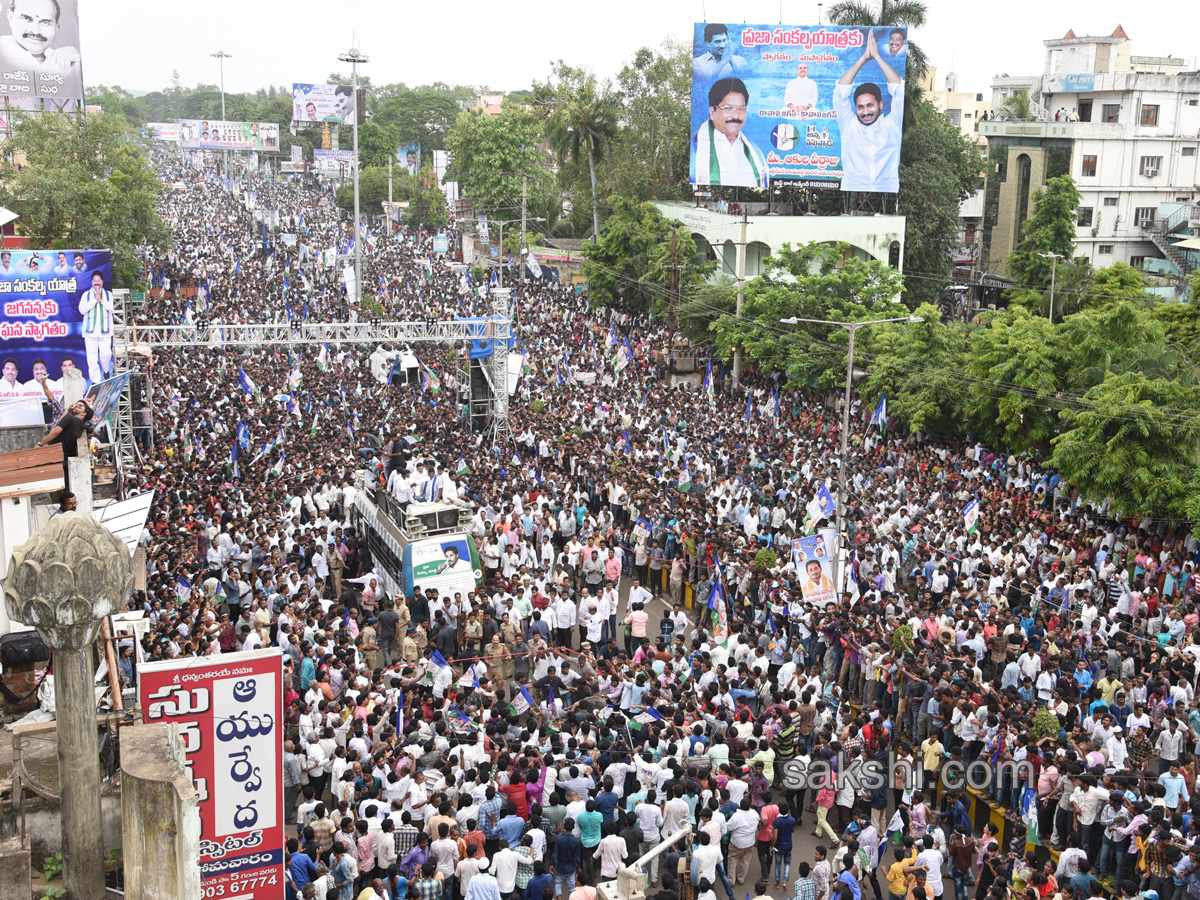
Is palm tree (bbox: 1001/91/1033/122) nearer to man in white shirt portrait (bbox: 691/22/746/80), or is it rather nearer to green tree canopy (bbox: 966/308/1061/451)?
man in white shirt portrait (bbox: 691/22/746/80)

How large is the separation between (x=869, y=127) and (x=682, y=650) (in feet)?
103

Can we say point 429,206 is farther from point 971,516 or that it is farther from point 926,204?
point 971,516

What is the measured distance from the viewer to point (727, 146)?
43312 millimetres

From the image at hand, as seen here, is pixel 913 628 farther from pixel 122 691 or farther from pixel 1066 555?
pixel 122 691

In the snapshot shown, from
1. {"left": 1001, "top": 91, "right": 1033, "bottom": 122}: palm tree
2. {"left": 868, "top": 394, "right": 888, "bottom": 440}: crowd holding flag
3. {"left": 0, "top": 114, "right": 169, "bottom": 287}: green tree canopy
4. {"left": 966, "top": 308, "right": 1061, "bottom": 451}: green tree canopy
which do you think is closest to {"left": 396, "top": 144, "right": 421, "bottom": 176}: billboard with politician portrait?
{"left": 1001, "top": 91, "right": 1033, "bottom": 122}: palm tree

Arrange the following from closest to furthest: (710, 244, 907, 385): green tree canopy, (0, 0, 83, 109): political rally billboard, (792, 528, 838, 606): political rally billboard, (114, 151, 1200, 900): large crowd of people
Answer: (114, 151, 1200, 900): large crowd of people < (792, 528, 838, 606): political rally billboard < (710, 244, 907, 385): green tree canopy < (0, 0, 83, 109): political rally billboard

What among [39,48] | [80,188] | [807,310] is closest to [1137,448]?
[807,310]

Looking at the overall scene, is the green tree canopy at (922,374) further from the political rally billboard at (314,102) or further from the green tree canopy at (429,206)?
the political rally billboard at (314,102)

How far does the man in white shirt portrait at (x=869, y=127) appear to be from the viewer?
136 ft

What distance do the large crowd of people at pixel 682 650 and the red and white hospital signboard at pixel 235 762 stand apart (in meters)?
1.32

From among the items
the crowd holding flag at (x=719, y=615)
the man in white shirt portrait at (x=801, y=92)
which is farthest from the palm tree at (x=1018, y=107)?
the crowd holding flag at (x=719, y=615)

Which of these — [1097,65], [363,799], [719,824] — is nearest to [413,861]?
[363,799]

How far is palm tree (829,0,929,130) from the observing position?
44469 mm

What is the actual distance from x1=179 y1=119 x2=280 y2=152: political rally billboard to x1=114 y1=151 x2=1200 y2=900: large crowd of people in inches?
3110
